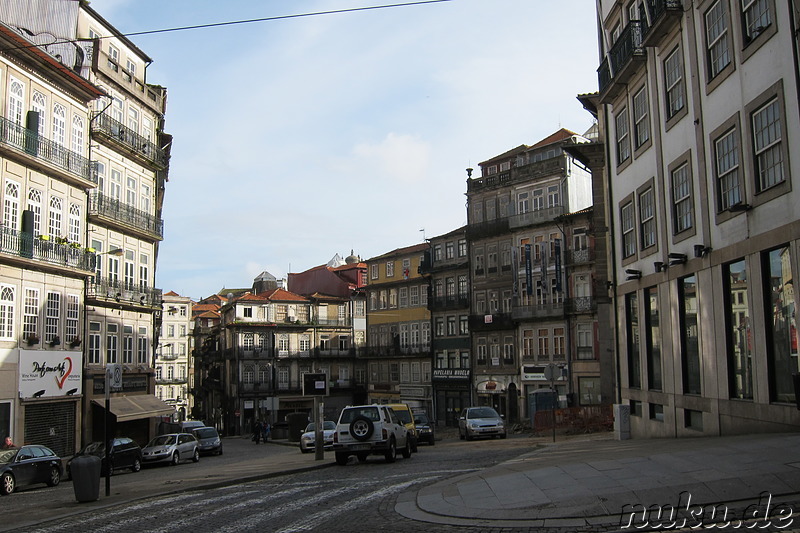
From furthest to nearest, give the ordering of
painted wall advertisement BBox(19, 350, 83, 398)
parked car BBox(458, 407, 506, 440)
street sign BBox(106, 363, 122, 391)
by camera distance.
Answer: parked car BBox(458, 407, 506, 440), painted wall advertisement BBox(19, 350, 83, 398), street sign BBox(106, 363, 122, 391)

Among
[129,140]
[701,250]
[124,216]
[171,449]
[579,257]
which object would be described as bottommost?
[171,449]

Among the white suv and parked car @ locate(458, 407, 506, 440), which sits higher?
the white suv

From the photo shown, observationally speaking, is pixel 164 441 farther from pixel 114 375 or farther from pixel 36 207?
pixel 114 375

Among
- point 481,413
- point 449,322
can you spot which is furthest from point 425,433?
point 449,322

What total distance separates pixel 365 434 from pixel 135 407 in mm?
20426

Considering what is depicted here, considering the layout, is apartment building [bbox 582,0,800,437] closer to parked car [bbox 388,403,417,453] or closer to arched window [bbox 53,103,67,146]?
parked car [bbox 388,403,417,453]

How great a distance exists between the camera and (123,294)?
3872cm

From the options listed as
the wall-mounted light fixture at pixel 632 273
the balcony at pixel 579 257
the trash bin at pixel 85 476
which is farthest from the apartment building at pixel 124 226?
the balcony at pixel 579 257

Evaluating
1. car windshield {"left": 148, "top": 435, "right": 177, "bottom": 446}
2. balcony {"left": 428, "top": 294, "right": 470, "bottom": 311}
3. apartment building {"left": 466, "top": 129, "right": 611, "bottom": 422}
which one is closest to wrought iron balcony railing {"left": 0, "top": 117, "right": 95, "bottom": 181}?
car windshield {"left": 148, "top": 435, "right": 177, "bottom": 446}

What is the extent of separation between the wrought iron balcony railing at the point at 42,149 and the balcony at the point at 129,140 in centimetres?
302

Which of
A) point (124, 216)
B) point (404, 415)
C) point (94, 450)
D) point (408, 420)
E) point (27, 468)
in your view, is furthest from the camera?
point (124, 216)

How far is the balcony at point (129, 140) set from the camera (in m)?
37.1

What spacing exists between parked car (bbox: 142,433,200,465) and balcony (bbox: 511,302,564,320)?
28492mm

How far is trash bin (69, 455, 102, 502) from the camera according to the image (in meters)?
15.1
